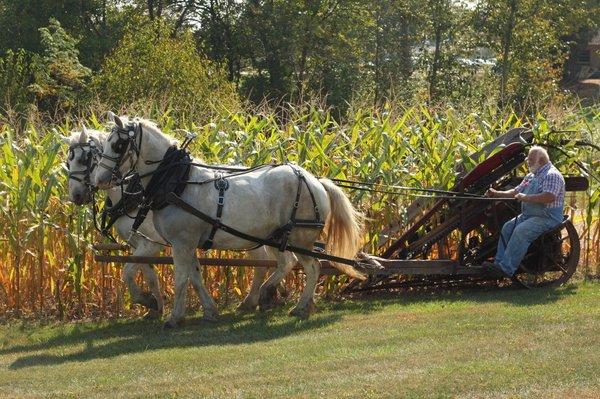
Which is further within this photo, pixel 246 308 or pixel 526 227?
pixel 246 308

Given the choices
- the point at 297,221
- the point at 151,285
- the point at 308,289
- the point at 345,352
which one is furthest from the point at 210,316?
the point at 345,352

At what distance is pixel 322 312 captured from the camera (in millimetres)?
12945

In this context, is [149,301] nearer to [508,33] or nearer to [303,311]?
[303,311]

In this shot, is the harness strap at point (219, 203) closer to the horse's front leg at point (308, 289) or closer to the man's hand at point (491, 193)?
the horse's front leg at point (308, 289)

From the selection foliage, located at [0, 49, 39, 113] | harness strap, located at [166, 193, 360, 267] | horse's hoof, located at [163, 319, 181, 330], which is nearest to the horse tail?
harness strap, located at [166, 193, 360, 267]

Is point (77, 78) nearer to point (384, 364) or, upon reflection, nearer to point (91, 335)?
point (91, 335)

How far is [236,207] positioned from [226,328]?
125 cm

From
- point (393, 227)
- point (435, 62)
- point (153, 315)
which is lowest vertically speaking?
point (153, 315)

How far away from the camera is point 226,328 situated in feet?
39.7

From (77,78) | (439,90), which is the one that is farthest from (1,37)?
(439,90)

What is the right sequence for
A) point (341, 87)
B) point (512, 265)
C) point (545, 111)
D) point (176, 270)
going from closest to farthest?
point (176, 270) → point (512, 265) → point (545, 111) → point (341, 87)

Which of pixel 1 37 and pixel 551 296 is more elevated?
pixel 1 37

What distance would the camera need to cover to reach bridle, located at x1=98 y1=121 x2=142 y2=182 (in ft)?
38.3

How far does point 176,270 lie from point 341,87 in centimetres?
2901
